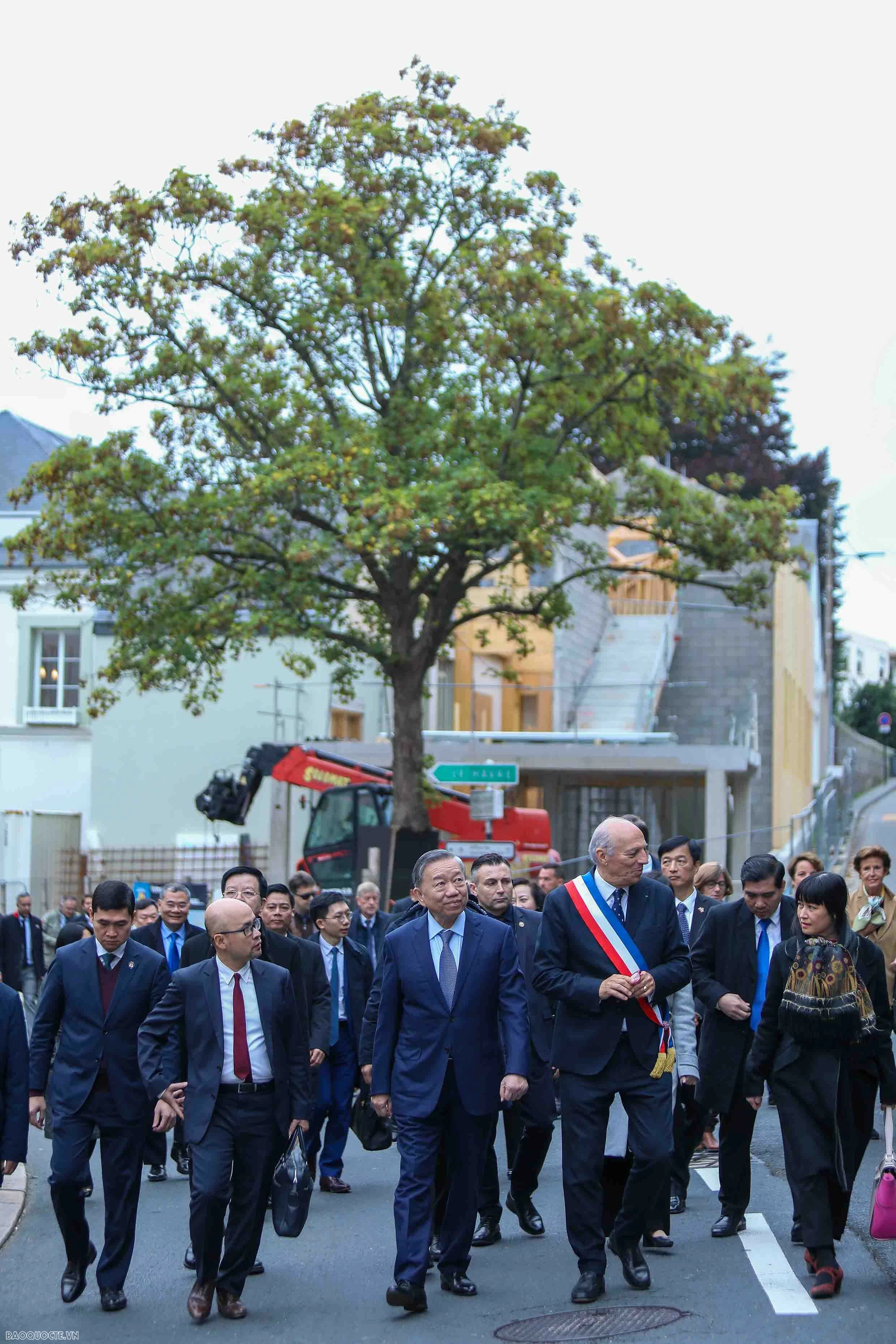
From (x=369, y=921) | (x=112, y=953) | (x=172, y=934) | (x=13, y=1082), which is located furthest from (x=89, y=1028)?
(x=369, y=921)

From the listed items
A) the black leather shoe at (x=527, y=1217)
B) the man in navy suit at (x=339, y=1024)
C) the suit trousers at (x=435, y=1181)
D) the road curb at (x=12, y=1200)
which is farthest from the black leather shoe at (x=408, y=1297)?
the man in navy suit at (x=339, y=1024)

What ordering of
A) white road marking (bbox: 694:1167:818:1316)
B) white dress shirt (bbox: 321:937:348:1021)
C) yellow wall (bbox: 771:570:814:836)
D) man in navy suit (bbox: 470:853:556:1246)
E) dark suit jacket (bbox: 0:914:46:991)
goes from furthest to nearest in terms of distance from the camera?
yellow wall (bbox: 771:570:814:836) → dark suit jacket (bbox: 0:914:46:991) → white dress shirt (bbox: 321:937:348:1021) → man in navy suit (bbox: 470:853:556:1246) → white road marking (bbox: 694:1167:818:1316)

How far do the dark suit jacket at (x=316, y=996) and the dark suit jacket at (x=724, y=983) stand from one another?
192 centimetres

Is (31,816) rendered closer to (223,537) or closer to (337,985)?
(223,537)

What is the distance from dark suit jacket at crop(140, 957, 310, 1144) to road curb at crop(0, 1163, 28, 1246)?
213 cm

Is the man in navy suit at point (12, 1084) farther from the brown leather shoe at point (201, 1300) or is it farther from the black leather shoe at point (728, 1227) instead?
the black leather shoe at point (728, 1227)

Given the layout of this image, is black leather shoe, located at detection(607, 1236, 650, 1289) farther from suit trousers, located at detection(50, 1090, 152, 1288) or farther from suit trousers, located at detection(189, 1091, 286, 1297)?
suit trousers, located at detection(50, 1090, 152, 1288)

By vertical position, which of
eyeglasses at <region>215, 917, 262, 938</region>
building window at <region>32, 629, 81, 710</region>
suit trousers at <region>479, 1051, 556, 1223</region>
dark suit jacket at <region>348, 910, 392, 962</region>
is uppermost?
building window at <region>32, 629, 81, 710</region>

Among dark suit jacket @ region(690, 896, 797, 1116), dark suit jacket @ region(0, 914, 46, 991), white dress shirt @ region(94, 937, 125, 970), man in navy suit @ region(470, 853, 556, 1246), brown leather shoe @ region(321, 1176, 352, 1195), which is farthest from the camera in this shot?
dark suit jacket @ region(0, 914, 46, 991)

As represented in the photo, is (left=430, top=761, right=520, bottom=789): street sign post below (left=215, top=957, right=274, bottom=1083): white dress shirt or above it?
above

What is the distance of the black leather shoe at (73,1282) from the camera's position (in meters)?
7.30

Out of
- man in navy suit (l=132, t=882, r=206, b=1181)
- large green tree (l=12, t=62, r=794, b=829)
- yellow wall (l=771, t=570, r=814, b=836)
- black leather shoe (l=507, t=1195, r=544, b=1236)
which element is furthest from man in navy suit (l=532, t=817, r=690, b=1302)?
yellow wall (l=771, t=570, r=814, b=836)

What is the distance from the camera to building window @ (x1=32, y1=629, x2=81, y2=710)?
115ft

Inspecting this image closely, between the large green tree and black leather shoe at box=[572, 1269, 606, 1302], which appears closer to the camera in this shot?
black leather shoe at box=[572, 1269, 606, 1302]
